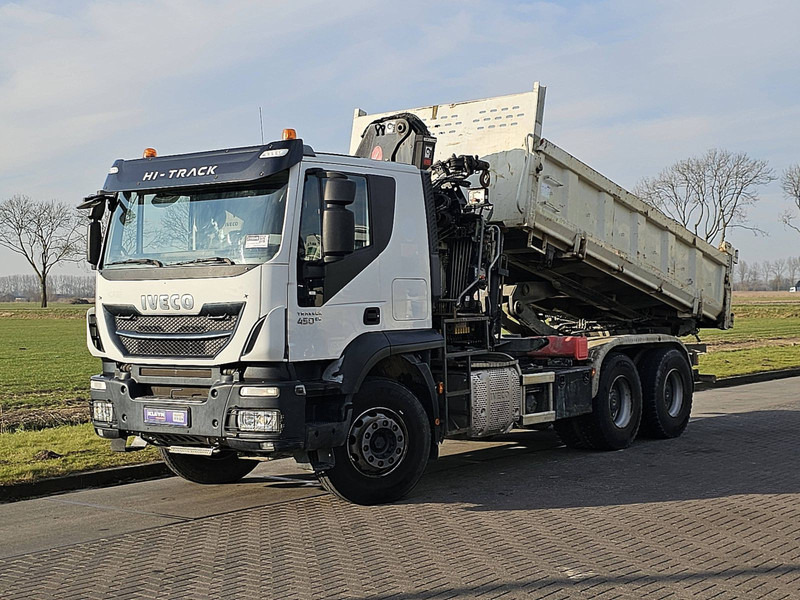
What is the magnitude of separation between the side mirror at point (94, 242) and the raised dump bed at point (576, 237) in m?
3.63

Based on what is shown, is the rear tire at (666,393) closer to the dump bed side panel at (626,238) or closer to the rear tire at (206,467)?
the dump bed side panel at (626,238)

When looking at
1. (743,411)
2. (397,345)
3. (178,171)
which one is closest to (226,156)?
(178,171)

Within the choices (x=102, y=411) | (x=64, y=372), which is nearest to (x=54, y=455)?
(x=102, y=411)

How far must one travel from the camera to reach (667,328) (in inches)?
511

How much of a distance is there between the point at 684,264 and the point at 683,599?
7673mm

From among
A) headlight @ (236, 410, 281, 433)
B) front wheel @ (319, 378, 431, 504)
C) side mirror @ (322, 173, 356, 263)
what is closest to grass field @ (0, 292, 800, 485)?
headlight @ (236, 410, 281, 433)

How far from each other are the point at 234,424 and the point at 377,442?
128 centimetres

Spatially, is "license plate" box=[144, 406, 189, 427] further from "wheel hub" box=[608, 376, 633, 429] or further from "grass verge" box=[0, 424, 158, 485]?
"wheel hub" box=[608, 376, 633, 429]

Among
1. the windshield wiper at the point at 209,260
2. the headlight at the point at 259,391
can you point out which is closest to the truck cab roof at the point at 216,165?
the windshield wiper at the point at 209,260

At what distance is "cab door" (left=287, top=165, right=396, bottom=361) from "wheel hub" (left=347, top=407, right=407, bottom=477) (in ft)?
2.15

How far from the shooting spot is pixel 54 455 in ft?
32.6

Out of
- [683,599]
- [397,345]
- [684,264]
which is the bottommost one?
[683,599]

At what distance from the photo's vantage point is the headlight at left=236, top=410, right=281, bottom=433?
7.33 meters

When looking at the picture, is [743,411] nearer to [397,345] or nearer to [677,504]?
[677,504]
